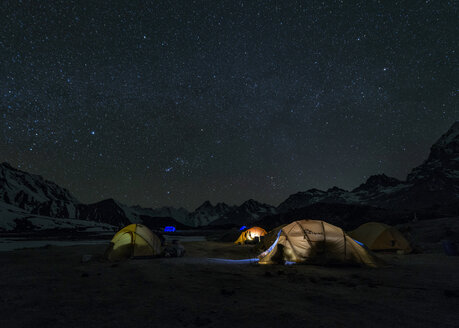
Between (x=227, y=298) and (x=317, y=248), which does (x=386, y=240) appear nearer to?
(x=317, y=248)

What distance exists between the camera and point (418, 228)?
2998 cm

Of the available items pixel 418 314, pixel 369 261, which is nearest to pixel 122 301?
pixel 418 314

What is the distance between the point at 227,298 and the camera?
6688 millimetres

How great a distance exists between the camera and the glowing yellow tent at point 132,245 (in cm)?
1483

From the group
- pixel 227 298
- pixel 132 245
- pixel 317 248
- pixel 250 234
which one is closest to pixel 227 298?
pixel 227 298

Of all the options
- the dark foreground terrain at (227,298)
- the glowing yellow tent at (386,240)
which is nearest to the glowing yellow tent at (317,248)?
the dark foreground terrain at (227,298)

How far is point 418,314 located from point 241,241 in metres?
26.0

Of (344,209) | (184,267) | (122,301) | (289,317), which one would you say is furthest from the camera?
(344,209)

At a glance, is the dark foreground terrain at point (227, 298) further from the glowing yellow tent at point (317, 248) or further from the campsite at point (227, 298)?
the glowing yellow tent at point (317, 248)

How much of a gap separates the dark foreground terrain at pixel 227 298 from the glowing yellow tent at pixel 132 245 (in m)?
4.28

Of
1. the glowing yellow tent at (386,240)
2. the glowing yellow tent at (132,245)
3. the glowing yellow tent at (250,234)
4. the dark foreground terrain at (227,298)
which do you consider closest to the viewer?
the dark foreground terrain at (227,298)

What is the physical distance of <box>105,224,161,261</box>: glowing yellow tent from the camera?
1483 cm

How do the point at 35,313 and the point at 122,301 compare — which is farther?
the point at 122,301

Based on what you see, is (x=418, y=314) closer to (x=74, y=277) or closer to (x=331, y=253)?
(x=331, y=253)
